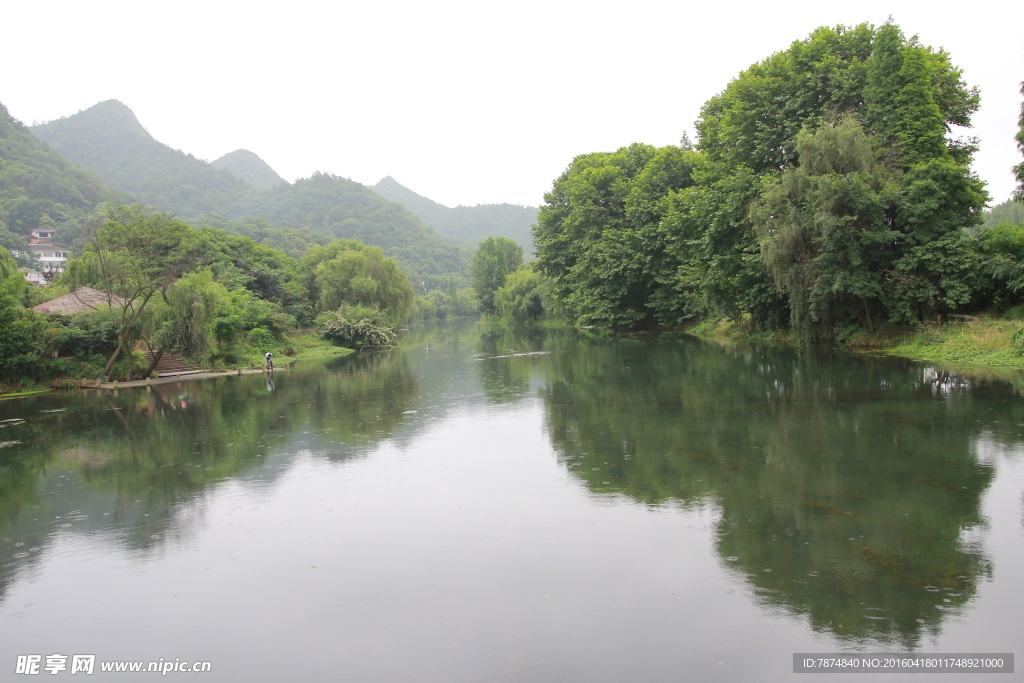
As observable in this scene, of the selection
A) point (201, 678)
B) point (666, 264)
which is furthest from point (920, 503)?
point (666, 264)

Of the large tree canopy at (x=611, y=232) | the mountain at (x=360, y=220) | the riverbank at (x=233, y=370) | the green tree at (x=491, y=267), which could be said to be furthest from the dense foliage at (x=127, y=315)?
the mountain at (x=360, y=220)

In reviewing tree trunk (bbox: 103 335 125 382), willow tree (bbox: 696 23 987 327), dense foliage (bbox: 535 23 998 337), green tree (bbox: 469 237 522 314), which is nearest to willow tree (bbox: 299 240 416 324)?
tree trunk (bbox: 103 335 125 382)

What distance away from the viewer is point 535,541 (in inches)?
285

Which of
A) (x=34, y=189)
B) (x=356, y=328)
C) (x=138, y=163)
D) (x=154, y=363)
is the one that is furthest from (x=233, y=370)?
(x=138, y=163)

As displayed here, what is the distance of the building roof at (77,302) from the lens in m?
29.1

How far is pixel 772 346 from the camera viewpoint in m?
30.1

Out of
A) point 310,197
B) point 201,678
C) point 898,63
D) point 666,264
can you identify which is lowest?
point 201,678

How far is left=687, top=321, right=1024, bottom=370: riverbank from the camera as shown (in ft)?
62.9

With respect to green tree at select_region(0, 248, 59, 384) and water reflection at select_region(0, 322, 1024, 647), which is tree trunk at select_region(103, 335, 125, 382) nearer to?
green tree at select_region(0, 248, 59, 384)

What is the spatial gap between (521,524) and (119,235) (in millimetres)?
25247

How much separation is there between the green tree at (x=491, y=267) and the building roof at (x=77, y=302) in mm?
56798

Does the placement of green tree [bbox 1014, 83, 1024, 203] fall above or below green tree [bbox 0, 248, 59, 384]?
above

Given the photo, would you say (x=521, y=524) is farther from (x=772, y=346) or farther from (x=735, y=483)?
(x=772, y=346)

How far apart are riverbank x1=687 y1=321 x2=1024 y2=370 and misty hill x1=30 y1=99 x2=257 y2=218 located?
15885cm
